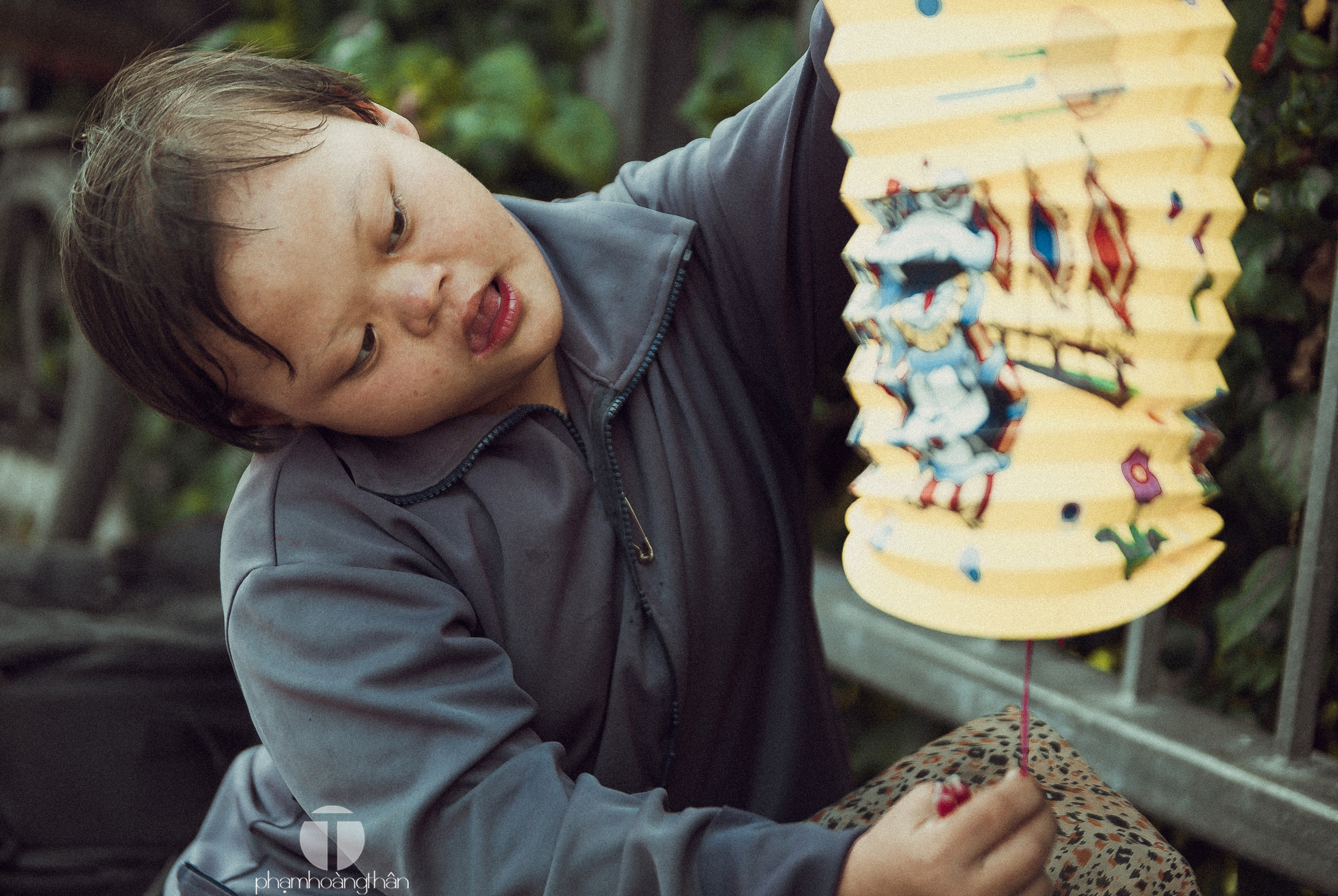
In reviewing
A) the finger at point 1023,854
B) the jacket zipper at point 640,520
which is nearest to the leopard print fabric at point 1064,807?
the finger at point 1023,854

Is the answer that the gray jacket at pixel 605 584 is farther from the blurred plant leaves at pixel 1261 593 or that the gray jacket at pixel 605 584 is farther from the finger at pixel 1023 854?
the blurred plant leaves at pixel 1261 593

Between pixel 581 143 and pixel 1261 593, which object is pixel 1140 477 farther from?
pixel 581 143

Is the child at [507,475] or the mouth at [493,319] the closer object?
the child at [507,475]

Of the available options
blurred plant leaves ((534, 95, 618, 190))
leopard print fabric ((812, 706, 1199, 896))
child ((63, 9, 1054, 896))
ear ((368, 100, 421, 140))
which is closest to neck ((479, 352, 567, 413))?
child ((63, 9, 1054, 896))

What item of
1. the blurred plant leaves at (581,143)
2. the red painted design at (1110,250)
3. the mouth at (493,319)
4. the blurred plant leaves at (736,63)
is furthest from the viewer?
the blurred plant leaves at (581,143)

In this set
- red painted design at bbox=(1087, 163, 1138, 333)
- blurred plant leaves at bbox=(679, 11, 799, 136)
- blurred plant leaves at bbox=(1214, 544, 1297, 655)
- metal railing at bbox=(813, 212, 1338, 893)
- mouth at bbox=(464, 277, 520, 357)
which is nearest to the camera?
red painted design at bbox=(1087, 163, 1138, 333)

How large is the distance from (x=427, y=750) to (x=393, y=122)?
1.94 ft

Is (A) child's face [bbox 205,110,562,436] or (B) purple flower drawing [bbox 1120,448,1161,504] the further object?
(A) child's face [bbox 205,110,562,436]

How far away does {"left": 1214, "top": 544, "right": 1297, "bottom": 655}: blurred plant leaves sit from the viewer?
1296 mm

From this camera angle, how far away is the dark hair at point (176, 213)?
88cm

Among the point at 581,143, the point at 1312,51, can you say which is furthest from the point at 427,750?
the point at 581,143

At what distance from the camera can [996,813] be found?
0.67 metres

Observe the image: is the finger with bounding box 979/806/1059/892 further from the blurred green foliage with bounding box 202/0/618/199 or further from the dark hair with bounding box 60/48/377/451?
the blurred green foliage with bounding box 202/0/618/199

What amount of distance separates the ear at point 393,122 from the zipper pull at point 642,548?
16.1 inches
